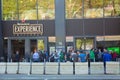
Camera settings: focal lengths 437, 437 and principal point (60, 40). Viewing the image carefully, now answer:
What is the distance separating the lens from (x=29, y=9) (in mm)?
48062

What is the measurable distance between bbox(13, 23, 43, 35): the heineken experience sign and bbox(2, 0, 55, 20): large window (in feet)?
2.69

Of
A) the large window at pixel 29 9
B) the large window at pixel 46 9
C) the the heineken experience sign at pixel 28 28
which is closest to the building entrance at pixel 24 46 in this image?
the the heineken experience sign at pixel 28 28

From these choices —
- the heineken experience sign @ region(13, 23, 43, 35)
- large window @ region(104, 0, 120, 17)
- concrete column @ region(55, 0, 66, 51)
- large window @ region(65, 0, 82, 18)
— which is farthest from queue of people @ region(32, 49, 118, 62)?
large window @ region(65, 0, 82, 18)

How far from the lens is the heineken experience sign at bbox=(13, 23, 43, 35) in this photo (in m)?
47.9

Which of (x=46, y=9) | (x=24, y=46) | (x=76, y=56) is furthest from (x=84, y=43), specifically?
(x=76, y=56)

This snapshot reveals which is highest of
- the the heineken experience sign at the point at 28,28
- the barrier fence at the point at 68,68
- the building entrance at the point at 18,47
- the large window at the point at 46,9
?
the large window at the point at 46,9

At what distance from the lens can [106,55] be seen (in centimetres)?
3806

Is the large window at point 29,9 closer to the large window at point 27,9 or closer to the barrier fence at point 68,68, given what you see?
the large window at point 27,9

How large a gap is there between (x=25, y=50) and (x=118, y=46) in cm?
1015

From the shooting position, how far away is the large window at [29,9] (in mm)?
48000

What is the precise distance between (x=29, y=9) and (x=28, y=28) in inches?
82.6

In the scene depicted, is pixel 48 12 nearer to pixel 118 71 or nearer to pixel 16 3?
pixel 16 3

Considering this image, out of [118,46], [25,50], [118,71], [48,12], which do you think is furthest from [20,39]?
[118,71]

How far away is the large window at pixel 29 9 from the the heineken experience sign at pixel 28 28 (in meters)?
0.82
